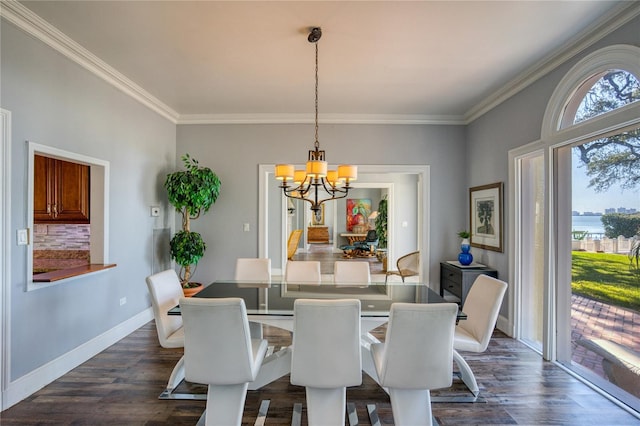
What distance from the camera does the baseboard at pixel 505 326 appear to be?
3616 millimetres

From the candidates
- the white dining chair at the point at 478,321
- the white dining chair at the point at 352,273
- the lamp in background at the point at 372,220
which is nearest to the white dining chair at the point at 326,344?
the white dining chair at the point at 478,321

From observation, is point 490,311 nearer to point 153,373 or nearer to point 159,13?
point 153,373

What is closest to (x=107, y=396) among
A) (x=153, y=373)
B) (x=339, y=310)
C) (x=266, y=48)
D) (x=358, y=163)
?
(x=153, y=373)

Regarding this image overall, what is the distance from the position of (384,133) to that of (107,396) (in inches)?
168

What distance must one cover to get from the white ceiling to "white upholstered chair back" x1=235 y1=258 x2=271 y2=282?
197 cm

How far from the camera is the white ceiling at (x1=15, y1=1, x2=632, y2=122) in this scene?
226 cm

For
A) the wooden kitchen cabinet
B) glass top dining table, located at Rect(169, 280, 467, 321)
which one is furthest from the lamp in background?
the wooden kitchen cabinet

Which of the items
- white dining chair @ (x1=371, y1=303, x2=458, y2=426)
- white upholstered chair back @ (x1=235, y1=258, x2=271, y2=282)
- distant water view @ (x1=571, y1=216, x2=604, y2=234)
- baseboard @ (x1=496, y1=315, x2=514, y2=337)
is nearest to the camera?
white dining chair @ (x1=371, y1=303, x2=458, y2=426)

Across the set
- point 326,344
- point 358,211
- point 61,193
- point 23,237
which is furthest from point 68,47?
point 358,211

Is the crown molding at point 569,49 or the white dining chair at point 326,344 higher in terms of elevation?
the crown molding at point 569,49

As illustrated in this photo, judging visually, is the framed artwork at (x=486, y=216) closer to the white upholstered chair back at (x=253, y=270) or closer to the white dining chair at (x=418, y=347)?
the white dining chair at (x=418, y=347)

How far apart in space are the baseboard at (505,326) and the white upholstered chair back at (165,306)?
134 inches

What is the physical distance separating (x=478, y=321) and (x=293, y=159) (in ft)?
10.4

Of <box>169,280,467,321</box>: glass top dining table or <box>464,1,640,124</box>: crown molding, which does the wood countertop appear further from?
<box>464,1,640,124</box>: crown molding
